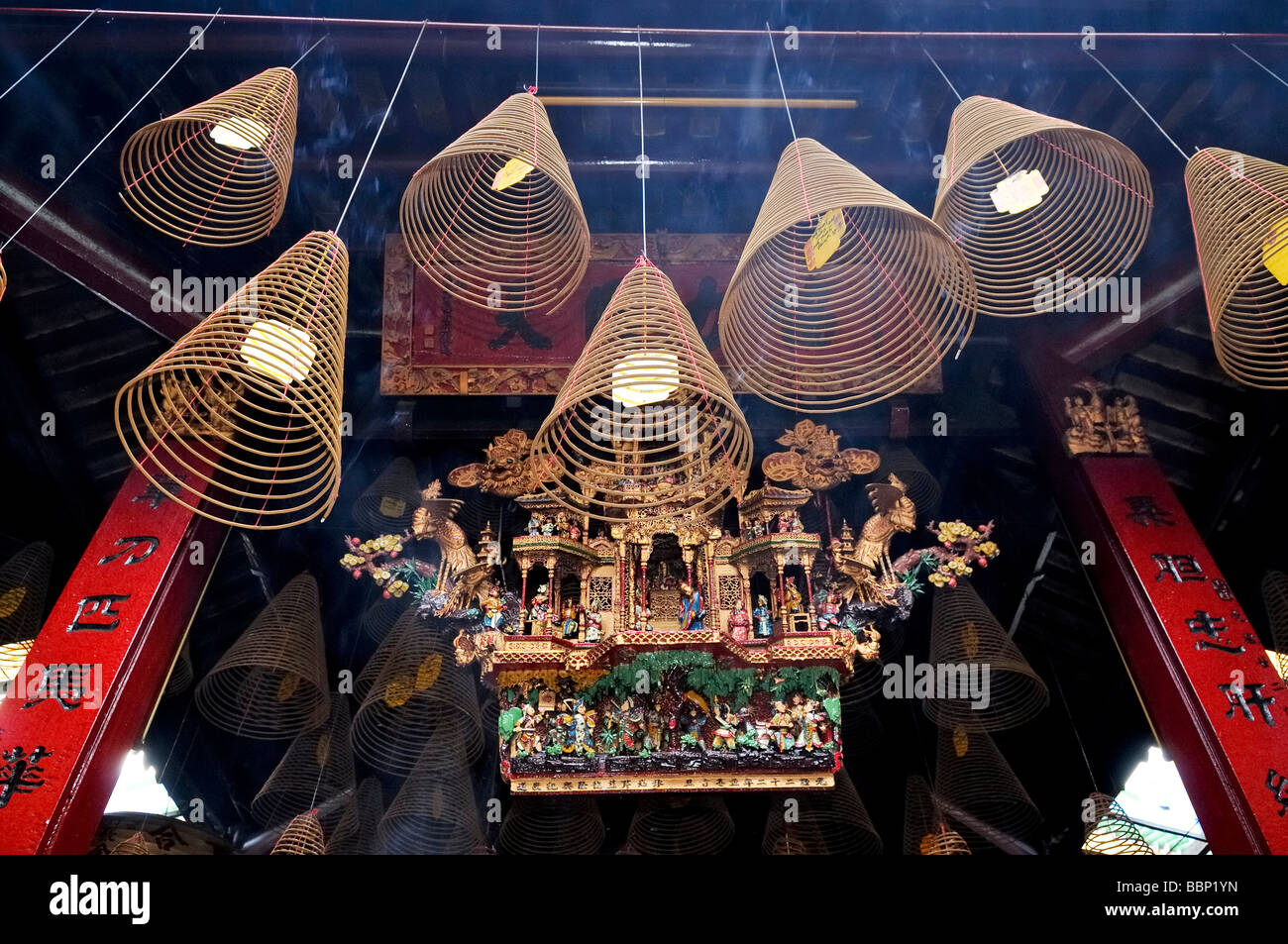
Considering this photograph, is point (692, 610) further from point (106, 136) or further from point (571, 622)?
point (106, 136)

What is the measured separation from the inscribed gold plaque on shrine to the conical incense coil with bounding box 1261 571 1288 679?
313cm

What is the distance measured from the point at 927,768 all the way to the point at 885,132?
5832 mm

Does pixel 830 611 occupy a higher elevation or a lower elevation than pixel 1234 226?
lower

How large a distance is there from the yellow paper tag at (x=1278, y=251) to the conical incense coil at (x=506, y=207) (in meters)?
2.58

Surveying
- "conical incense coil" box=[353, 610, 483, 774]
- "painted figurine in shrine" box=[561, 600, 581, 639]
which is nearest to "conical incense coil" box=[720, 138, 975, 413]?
"painted figurine in shrine" box=[561, 600, 581, 639]

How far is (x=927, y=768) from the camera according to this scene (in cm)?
940

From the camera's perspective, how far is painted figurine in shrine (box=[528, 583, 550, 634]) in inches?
232

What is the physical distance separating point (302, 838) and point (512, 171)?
15.0ft

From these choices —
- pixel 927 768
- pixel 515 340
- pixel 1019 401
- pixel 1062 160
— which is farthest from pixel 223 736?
pixel 1062 160

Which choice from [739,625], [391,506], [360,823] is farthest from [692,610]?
[360,823]

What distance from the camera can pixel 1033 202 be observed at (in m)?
4.35

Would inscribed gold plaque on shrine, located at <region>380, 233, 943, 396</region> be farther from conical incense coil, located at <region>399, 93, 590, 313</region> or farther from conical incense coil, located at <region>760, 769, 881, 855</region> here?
conical incense coil, located at <region>760, 769, 881, 855</region>

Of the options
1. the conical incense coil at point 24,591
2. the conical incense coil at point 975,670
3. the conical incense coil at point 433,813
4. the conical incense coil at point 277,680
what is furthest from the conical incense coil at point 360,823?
the conical incense coil at point 975,670
